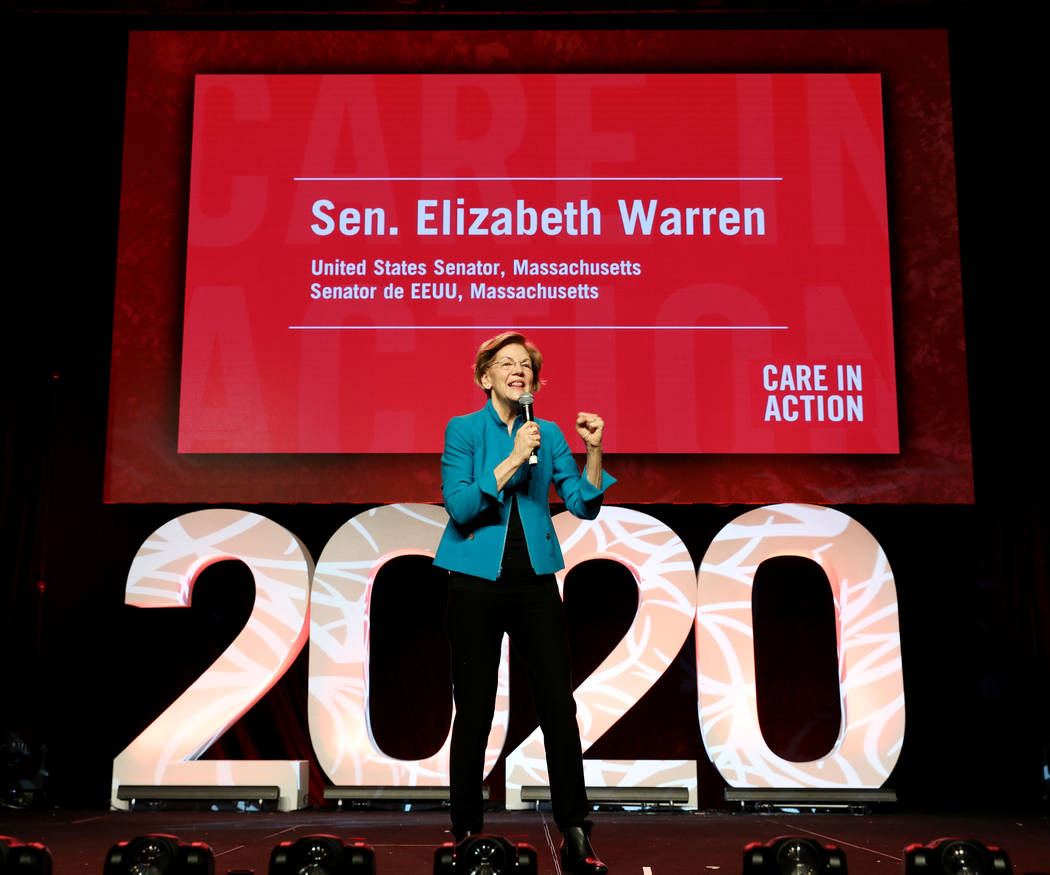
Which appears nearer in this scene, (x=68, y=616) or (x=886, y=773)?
(x=886, y=773)

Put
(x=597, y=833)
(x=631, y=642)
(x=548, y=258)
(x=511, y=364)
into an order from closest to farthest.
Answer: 1. (x=511, y=364)
2. (x=597, y=833)
3. (x=631, y=642)
4. (x=548, y=258)

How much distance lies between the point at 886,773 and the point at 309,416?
2.38m

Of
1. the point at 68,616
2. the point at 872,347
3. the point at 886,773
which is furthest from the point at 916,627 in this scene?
the point at 68,616

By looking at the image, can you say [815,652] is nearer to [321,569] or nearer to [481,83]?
[321,569]

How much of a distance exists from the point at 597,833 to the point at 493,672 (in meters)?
1.13

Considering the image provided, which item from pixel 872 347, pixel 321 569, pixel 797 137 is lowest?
pixel 321 569

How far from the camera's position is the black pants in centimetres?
228

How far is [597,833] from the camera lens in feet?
10.5

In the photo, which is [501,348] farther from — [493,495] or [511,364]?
[493,495]

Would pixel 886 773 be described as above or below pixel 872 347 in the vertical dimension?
below

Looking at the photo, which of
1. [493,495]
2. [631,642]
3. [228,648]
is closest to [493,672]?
[493,495]

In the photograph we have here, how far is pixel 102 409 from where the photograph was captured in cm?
423

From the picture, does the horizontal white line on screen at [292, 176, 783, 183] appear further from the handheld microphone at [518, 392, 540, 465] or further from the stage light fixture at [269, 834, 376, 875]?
the stage light fixture at [269, 834, 376, 875]

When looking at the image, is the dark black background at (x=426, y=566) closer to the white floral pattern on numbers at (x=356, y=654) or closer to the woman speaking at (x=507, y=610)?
the white floral pattern on numbers at (x=356, y=654)
